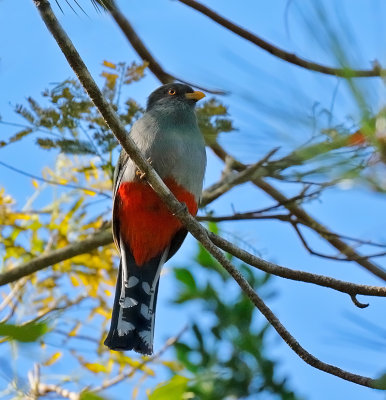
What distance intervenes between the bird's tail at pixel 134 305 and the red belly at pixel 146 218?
0.06 metres

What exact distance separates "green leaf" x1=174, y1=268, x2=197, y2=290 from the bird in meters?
0.17

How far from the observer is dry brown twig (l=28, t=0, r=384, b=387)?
2422mm

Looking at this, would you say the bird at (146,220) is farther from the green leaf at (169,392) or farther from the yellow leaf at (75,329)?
the green leaf at (169,392)

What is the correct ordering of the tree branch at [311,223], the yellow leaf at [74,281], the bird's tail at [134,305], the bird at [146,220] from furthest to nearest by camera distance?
the yellow leaf at [74,281] → the tree branch at [311,223] → the bird at [146,220] → the bird's tail at [134,305]

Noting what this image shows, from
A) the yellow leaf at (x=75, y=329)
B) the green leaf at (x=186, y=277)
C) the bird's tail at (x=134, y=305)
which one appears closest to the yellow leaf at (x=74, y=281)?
the yellow leaf at (x=75, y=329)

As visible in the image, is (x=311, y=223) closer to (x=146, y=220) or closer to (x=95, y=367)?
(x=146, y=220)

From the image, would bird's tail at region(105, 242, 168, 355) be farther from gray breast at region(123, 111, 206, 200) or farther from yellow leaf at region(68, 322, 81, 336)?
yellow leaf at region(68, 322, 81, 336)

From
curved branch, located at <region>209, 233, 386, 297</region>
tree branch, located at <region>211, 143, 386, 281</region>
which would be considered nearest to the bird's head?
tree branch, located at <region>211, 143, 386, 281</region>

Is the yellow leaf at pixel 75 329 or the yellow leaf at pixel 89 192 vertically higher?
the yellow leaf at pixel 89 192

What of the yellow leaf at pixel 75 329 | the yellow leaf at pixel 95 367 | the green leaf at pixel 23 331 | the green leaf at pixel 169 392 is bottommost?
the green leaf at pixel 23 331

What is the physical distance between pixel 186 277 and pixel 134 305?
0.33 meters

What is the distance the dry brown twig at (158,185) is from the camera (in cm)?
242

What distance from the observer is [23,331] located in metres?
1.04

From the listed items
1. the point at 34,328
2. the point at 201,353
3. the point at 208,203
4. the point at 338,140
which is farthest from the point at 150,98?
the point at 34,328
